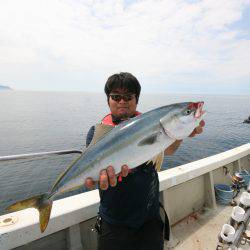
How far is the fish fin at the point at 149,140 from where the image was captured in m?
2.71

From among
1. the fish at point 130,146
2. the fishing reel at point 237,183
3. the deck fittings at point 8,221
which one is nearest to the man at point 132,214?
the fish at point 130,146

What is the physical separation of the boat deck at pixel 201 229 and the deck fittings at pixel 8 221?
2749 millimetres

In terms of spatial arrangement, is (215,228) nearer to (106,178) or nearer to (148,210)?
(148,210)

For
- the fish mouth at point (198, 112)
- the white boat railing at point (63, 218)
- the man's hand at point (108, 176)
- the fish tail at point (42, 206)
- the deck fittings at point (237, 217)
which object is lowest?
the deck fittings at point (237, 217)

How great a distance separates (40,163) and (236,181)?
16.9m

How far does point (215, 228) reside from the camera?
5230mm

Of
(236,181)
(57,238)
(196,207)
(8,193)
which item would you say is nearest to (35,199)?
(57,238)

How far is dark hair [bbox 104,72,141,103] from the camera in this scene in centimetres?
323

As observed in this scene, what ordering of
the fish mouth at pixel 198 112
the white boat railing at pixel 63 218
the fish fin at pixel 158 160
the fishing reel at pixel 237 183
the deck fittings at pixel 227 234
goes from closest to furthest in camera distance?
the fish fin at pixel 158 160, the fish mouth at pixel 198 112, the white boat railing at pixel 63 218, the deck fittings at pixel 227 234, the fishing reel at pixel 237 183

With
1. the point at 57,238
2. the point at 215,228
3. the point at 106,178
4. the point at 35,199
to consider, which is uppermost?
the point at 106,178

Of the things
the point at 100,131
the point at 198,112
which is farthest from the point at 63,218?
the point at 198,112

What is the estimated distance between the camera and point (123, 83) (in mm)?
3227

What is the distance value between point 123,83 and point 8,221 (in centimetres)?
241

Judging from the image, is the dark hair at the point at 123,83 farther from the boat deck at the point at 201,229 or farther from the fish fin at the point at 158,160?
the boat deck at the point at 201,229
